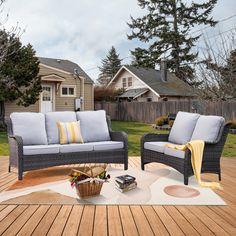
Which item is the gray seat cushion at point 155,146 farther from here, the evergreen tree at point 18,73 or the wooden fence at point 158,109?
the wooden fence at point 158,109

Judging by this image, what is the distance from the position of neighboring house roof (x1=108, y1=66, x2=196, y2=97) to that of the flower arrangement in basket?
1760 centimetres

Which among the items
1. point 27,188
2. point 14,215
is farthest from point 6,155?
point 14,215

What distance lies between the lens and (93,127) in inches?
211

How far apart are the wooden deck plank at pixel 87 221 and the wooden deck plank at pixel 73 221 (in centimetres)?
4

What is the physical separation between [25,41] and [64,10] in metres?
2.52

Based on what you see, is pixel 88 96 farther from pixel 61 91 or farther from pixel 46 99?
pixel 46 99

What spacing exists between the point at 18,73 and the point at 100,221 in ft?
33.6

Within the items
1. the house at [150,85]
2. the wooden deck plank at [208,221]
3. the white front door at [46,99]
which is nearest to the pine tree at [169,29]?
the house at [150,85]

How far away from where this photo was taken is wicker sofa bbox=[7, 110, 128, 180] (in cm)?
433

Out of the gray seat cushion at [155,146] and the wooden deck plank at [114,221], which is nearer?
the wooden deck plank at [114,221]

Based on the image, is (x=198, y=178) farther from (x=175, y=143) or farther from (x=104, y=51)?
(x=104, y=51)

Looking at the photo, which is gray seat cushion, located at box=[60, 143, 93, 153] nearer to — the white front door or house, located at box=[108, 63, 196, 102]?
the white front door

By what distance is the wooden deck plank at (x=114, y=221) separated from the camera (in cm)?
251

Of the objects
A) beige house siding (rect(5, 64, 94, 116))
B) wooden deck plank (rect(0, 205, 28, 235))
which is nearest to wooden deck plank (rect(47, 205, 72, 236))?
wooden deck plank (rect(0, 205, 28, 235))
